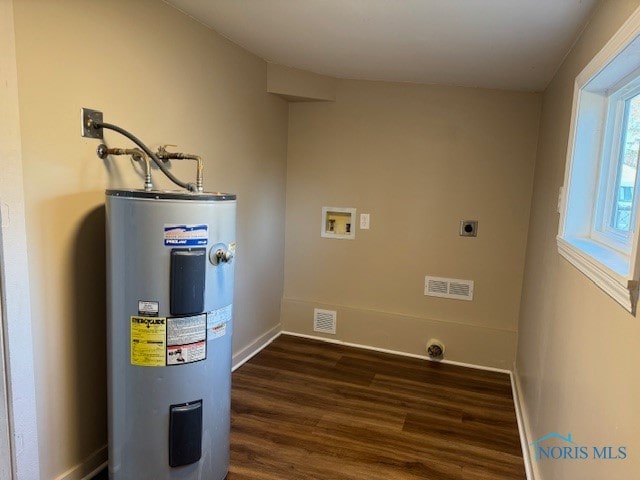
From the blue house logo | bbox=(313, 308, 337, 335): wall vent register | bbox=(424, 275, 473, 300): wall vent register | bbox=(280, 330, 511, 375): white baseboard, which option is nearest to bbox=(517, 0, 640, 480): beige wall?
the blue house logo

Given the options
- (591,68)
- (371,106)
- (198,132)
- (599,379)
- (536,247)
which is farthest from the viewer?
(371,106)

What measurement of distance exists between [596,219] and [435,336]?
1815 millimetres

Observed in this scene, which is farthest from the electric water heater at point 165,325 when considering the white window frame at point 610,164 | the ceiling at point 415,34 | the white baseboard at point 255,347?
the white window frame at point 610,164

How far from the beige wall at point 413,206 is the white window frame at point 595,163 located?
4.09 feet

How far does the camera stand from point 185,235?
1625 millimetres

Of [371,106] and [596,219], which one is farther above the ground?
[371,106]

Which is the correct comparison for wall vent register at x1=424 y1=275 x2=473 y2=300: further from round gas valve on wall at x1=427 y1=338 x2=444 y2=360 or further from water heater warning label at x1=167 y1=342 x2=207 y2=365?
water heater warning label at x1=167 y1=342 x2=207 y2=365

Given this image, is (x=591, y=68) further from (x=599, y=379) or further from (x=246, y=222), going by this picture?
(x=246, y=222)

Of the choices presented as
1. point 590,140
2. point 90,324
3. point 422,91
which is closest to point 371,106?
point 422,91

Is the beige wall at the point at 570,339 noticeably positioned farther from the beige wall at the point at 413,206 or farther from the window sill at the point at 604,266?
the beige wall at the point at 413,206

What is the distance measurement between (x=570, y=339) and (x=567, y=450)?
1.27 feet

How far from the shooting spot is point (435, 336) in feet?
11.2

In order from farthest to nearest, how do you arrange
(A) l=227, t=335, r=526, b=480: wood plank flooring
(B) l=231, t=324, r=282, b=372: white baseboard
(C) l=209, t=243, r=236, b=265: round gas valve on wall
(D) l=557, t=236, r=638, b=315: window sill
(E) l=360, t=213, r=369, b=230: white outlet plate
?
(E) l=360, t=213, r=369, b=230: white outlet plate → (B) l=231, t=324, r=282, b=372: white baseboard → (A) l=227, t=335, r=526, b=480: wood plank flooring → (C) l=209, t=243, r=236, b=265: round gas valve on wall → (D) l=557, t=236, r=638, b=315: window sill

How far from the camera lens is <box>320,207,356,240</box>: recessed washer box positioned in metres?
3.56
